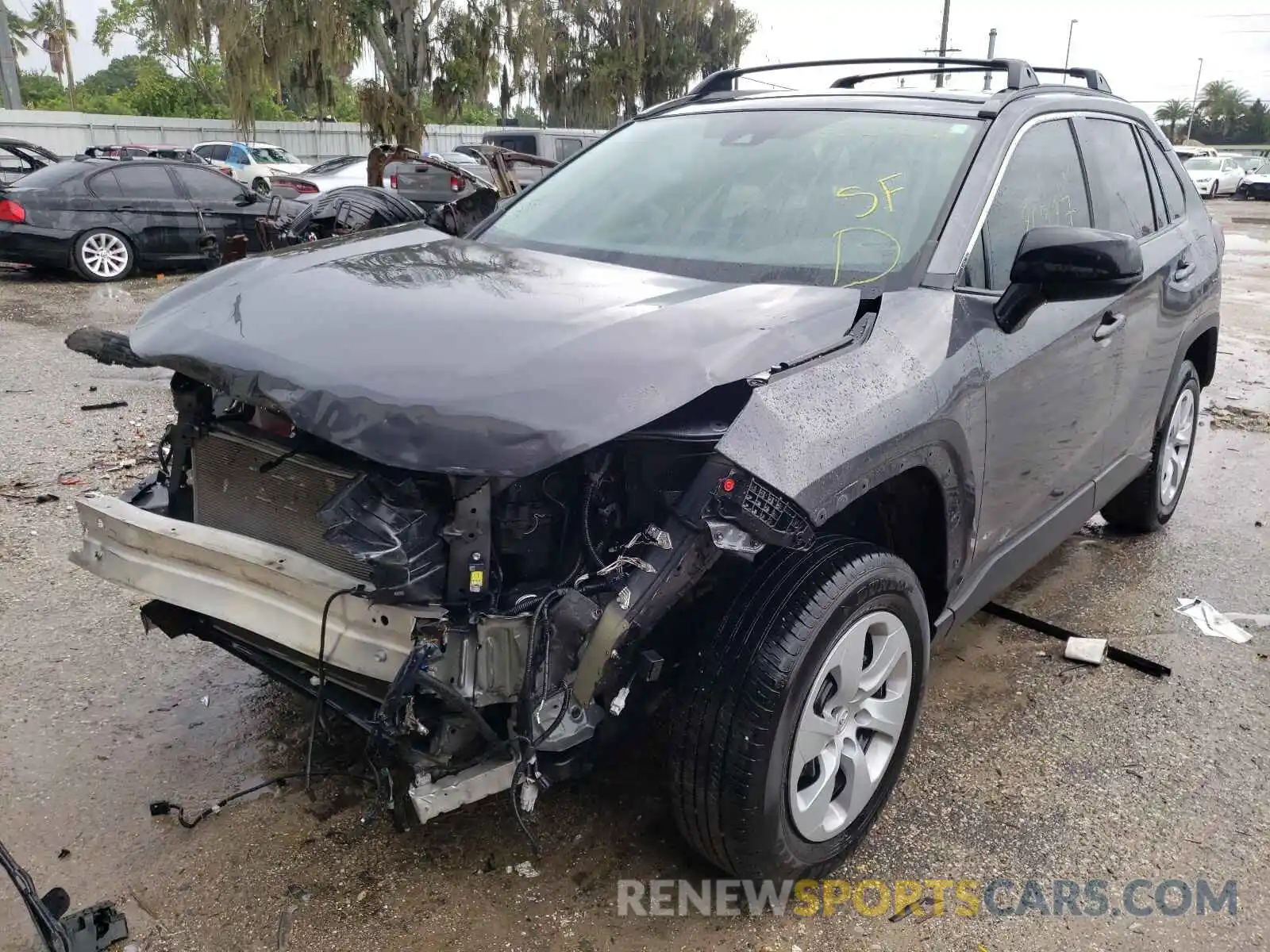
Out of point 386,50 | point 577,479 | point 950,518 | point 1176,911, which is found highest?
point 386,50

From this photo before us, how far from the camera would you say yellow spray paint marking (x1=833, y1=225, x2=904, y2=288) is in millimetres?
2645

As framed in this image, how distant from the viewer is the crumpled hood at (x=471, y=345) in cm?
187

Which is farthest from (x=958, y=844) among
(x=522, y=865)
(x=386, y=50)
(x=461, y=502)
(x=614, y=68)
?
(x=614, y=68)

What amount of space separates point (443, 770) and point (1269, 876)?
6.79 feet

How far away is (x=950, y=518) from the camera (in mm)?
2615

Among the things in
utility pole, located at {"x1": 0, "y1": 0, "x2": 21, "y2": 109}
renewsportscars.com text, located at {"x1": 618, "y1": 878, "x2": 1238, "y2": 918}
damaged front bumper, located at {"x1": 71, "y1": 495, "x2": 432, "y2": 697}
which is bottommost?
renewsportscars.com text, located at {"x1": 618, "y1": 878, "x2": 1238, "y2": 918}

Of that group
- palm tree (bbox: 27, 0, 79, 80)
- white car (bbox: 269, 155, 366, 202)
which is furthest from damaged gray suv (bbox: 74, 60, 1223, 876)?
palm tree (bbox: 27, 0, 79, 80)

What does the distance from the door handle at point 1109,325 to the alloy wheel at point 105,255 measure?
1138 cm

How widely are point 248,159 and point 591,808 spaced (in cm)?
2531

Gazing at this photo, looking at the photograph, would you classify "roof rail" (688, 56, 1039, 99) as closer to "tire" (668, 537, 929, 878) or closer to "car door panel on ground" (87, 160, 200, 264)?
"tire" (668, 537, 929, 878)

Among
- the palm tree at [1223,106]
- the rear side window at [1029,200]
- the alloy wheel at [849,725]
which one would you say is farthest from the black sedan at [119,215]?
the palm tree at [1223,106]

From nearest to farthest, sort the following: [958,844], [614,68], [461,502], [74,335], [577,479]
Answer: [461,502] → [577,479] → [958,844] → [74,335] → [614,68]

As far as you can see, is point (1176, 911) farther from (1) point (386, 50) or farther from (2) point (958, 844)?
(1) point (386, 50)

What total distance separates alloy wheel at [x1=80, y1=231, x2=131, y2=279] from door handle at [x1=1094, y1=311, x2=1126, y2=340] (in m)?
11.4
